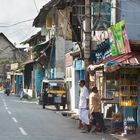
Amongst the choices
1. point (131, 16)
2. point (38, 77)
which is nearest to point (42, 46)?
point (38, 77)

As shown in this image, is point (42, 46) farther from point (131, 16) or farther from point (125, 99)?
point (125, 99)

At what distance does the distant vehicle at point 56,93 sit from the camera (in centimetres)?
3519

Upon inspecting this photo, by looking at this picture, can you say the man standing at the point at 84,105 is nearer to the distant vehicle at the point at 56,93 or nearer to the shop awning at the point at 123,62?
the shop awning at the point at 123,62

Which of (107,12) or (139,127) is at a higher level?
(107,12)

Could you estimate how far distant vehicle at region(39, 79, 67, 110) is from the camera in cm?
3519

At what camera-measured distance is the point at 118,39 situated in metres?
21.1

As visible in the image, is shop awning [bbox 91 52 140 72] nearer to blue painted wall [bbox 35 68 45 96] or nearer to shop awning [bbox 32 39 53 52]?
shop awning [bbox 32 39 53 52]

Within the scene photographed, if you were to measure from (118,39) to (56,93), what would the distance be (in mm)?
15097

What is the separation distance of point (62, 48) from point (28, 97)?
1692 cm

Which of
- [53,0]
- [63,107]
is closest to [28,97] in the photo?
[53,0]

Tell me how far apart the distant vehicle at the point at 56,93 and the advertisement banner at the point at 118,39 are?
13.2 m

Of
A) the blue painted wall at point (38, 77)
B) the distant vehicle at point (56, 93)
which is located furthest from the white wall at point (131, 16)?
the blue painted wall at point (38, 77)

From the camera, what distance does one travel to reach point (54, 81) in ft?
120

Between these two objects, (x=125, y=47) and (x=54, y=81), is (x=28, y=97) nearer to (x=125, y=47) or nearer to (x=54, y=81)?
(x=54, y=81)
